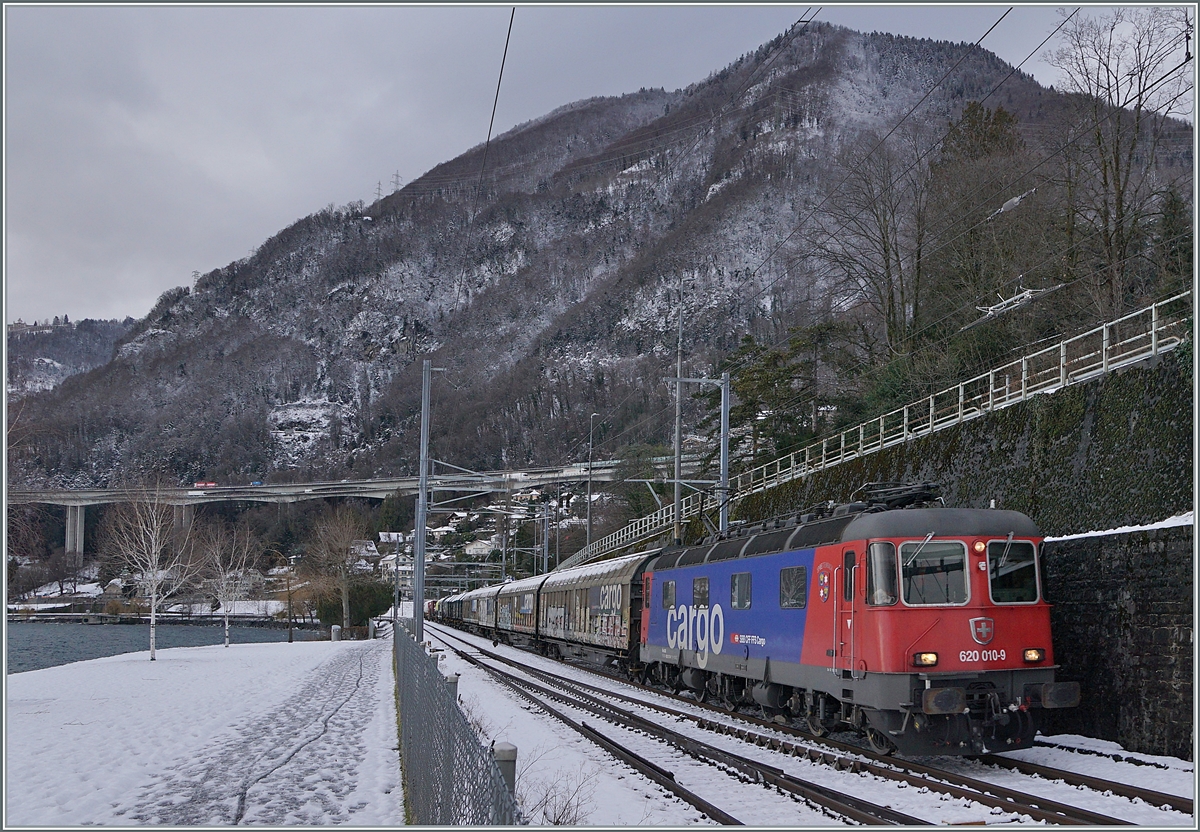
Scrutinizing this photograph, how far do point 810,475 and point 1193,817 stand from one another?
24878mm

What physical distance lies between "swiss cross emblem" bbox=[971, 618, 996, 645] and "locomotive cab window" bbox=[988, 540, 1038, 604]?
32 centimetres

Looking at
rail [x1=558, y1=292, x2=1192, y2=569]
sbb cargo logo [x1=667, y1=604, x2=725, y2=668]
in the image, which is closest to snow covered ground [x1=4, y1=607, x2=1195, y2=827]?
sbb cargo logo [x1=667, y1=604, x2=725, y2=668]

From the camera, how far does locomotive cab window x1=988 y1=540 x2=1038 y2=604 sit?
39.3 ft

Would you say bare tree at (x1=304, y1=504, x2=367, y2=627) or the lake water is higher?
bare tree at (x1=304, y1=504, x2=367, y2=627)

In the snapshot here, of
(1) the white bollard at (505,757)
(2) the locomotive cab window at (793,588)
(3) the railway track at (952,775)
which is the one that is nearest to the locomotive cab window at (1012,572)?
(3) the railway track at (952,775)

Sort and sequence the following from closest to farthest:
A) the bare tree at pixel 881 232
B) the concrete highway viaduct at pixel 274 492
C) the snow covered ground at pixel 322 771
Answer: the snow covered ground at pixel 322 771 < the bare tree at pixel 881 232 < the concrete highway viaduct at pixel 274 492

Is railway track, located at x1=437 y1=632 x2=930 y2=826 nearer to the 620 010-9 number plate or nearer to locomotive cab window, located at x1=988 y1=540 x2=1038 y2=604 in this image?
the 620 010-9 number plate

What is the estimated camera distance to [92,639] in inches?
2842

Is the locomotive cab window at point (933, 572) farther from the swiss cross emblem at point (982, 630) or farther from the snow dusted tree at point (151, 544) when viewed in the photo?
the snow dusted tree at point (151, 544)

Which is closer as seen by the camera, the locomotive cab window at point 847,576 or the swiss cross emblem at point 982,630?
the swiss cross emblem at point 982,630

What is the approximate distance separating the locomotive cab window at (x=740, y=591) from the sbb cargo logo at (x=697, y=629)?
584 millimetres

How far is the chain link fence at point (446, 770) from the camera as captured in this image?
440 cm

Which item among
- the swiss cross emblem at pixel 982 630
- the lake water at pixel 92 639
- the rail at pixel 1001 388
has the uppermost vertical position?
the rail at pixel 1001 388

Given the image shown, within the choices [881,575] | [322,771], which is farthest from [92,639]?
[881,575]
